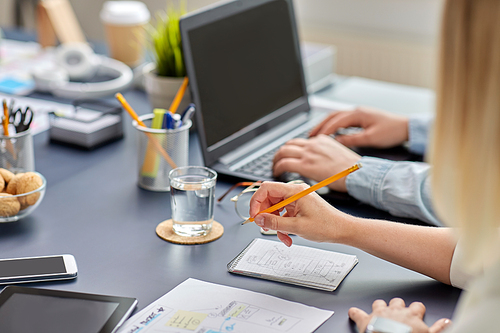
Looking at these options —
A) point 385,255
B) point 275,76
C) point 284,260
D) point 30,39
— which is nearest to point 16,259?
point 284,260

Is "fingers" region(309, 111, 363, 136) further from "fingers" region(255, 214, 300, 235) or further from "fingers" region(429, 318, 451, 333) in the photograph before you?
"fingers" region(429, 318, 451, 333)

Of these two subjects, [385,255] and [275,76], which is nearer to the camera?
[385,255]

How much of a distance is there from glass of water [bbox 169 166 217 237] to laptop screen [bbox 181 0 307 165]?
195 mm

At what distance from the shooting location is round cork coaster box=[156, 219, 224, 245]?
87cm

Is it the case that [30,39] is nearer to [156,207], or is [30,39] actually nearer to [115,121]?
[115,121]

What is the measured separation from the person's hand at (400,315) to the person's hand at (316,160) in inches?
13.4

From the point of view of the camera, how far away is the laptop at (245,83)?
42.8 inches

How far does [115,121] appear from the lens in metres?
1.28

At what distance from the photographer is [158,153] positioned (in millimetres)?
1038

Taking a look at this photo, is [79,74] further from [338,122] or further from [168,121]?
[338,122]

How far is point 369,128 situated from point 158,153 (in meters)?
0.52

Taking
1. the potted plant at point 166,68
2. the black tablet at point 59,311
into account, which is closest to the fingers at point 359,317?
the black tablet at point 59,311

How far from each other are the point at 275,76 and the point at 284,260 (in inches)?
24.1

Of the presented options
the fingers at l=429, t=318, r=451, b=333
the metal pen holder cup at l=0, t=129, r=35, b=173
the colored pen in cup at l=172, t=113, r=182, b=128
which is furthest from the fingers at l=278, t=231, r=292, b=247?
the metal pen holder cup at l=0, t=129, r=35, b=173
